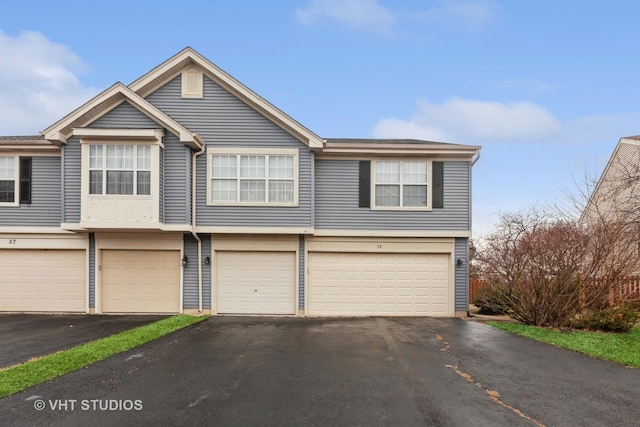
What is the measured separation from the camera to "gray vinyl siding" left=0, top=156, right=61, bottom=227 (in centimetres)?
1293

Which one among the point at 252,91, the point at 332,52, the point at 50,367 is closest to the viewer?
the point at 50,367

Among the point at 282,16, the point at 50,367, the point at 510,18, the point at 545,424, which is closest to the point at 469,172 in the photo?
the point at 510,18

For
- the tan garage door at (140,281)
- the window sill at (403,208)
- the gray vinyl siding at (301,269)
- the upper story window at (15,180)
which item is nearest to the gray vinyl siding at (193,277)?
the tan garage door at (140,281)

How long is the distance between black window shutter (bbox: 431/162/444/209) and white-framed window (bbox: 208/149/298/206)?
4567mm

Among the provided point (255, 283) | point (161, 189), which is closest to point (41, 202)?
point (161, 189)

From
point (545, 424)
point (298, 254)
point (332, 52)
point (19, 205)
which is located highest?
point (332, 52)

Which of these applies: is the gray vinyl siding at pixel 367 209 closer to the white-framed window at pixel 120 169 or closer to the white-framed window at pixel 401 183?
the white-framed window at pixel 401 183

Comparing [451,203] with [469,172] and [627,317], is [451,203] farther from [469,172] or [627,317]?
[627,317]

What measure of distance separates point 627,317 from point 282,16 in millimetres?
13333

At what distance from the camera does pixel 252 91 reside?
12625mm

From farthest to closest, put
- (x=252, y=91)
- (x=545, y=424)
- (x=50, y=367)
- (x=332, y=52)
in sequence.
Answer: (x=332, y=52) → (x=252, y=91) → (x=50, y=367) → (x=545, y=424)

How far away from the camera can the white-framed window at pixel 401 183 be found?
43.3 ft

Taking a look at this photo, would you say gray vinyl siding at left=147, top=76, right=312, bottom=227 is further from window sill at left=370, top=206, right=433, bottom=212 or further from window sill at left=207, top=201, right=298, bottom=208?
window sill at left=370, top=206, right=433, bottom=212

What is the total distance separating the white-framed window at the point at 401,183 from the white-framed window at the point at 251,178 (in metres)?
2.82
